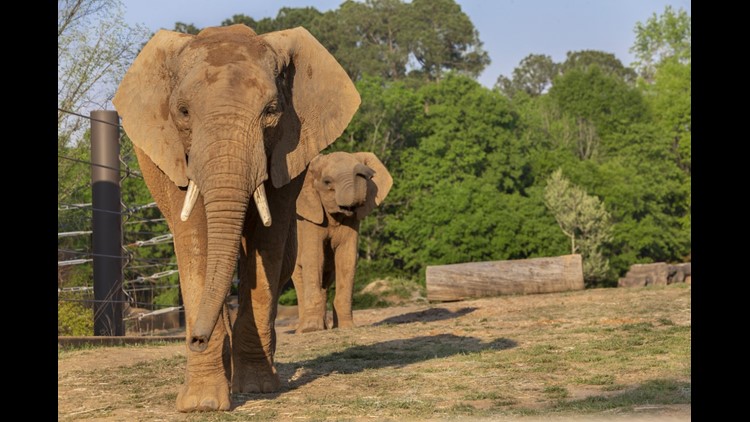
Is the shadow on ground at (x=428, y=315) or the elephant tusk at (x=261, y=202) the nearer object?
the elephant tusk at (x=261, y=202)

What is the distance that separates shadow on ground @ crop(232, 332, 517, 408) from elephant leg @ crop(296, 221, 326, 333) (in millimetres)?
3211

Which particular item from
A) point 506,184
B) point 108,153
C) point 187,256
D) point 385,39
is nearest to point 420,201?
A: point 506,184

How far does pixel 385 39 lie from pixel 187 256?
9044 centimetres

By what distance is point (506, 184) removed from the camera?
54.2 metres

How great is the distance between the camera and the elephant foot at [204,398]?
28.9 ft

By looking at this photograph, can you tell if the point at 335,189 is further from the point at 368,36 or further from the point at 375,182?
the point at 368,36

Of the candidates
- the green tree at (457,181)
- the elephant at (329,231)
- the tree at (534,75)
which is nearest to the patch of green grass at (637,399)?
the elephant at (329,231)

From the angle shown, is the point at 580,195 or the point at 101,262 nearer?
the point at 101,262

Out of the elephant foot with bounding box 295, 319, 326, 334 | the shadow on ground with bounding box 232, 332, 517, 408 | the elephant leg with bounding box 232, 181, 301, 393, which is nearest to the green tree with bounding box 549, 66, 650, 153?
the elephant foot with bounding box 295, 319, 326, 334

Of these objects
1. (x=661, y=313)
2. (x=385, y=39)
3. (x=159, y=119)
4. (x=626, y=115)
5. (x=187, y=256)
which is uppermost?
(x=385, y=39)

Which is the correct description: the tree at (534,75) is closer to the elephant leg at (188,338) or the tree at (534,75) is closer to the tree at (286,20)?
the tree at (286,20)

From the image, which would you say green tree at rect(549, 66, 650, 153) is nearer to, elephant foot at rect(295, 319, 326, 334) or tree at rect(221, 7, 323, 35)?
tree at rect(221, 7, 323, 35)

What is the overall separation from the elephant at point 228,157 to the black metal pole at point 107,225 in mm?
7922
